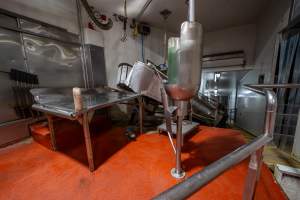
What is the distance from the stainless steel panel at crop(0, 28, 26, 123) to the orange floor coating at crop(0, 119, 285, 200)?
0.52 meters

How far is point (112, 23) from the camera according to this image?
123 inches

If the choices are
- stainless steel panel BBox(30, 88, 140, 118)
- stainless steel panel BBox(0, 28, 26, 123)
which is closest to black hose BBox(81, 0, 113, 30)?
stainless steel panel BBox(0, 28, 26, 123)

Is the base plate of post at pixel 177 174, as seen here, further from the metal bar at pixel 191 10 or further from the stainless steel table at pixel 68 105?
the metal bar at pixel 191 10

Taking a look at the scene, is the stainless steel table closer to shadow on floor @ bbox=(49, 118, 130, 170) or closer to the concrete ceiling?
shadow on floor @ bbox=(49, 118, 130, 170)

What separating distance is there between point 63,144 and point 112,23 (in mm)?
2714

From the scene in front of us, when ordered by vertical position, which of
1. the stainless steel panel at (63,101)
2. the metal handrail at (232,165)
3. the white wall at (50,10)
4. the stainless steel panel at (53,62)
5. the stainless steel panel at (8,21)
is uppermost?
the white wall at (50,10)

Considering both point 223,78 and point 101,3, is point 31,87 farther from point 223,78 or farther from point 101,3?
point 223,78

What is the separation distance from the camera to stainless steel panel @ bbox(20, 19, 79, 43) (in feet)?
6.21

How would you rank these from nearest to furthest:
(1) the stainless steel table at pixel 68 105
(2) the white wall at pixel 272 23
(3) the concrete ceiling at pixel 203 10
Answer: (1) the stainless steel table at pixel 68 105, (2) the white wall at pixel 272 23, (3) the concrete ceiling at pixel 203 10

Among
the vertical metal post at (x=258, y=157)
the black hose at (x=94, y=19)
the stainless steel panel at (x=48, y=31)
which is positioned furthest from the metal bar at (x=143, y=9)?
the vertical metal post at (x=258, y=157)

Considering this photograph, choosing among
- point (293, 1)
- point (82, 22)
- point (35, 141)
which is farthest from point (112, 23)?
point (293, 1)

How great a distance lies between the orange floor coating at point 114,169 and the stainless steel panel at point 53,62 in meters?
0.84

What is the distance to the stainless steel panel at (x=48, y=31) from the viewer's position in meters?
1.89

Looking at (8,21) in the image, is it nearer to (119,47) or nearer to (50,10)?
(50,10)
